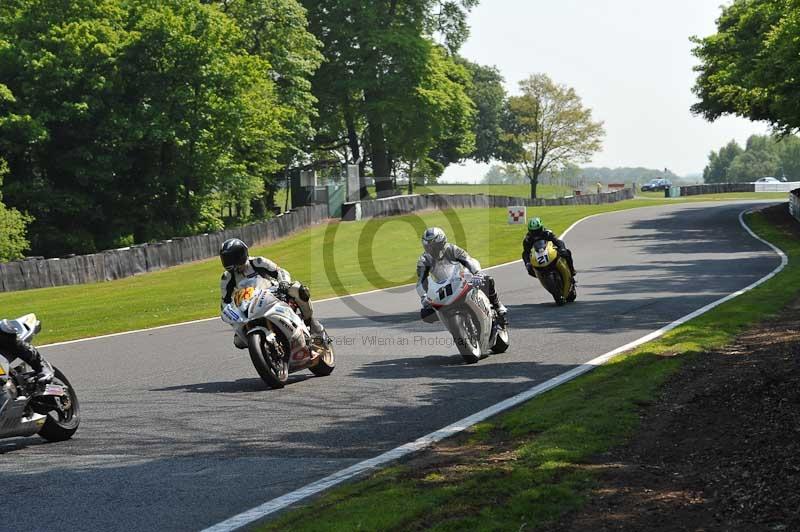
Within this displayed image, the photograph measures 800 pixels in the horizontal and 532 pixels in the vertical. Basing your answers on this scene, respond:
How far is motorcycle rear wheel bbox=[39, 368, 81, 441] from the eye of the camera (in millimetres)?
9023

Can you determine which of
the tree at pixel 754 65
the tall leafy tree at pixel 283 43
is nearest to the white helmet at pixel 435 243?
the tree at pixel 754 65

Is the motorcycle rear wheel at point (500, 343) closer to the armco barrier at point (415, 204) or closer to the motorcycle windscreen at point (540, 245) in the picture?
the motorcycle windscreen at point (540, 245)

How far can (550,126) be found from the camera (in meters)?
106

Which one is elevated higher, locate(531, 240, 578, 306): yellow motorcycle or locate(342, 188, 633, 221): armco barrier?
locate(342, 188, 633, 221): armco barrier

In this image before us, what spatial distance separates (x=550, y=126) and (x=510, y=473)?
332ft

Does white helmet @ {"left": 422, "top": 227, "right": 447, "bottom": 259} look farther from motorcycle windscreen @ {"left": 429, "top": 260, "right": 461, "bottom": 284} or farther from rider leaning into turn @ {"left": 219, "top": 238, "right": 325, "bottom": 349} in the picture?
rider leaning into turn @ {"left": 219, "top": 238, "right": 325, "bottom": 349}

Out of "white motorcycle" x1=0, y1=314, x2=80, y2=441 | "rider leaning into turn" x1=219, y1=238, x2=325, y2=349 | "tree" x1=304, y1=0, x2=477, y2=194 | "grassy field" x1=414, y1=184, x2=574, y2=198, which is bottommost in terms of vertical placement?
"white motorcycle" x1=0, y1=314, x2=80, y2=441

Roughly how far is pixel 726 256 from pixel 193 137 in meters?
28.7

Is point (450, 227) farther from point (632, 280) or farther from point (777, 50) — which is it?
point (632, 280)

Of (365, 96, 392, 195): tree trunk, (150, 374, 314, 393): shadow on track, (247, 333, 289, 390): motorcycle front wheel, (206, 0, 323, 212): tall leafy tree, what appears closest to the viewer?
(247, 333, 289, 390): motorcycle front wheel

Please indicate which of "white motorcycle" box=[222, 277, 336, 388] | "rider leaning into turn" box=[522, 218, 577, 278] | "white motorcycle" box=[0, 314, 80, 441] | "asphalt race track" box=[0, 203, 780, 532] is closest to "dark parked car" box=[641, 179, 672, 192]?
"asphalt race track" box=[0, 203, 780, 532]

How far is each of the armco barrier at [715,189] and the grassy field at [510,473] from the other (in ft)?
292

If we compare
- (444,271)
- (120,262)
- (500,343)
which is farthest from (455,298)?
(120,262)

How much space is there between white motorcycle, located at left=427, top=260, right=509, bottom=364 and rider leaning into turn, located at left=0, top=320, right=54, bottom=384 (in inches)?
199
